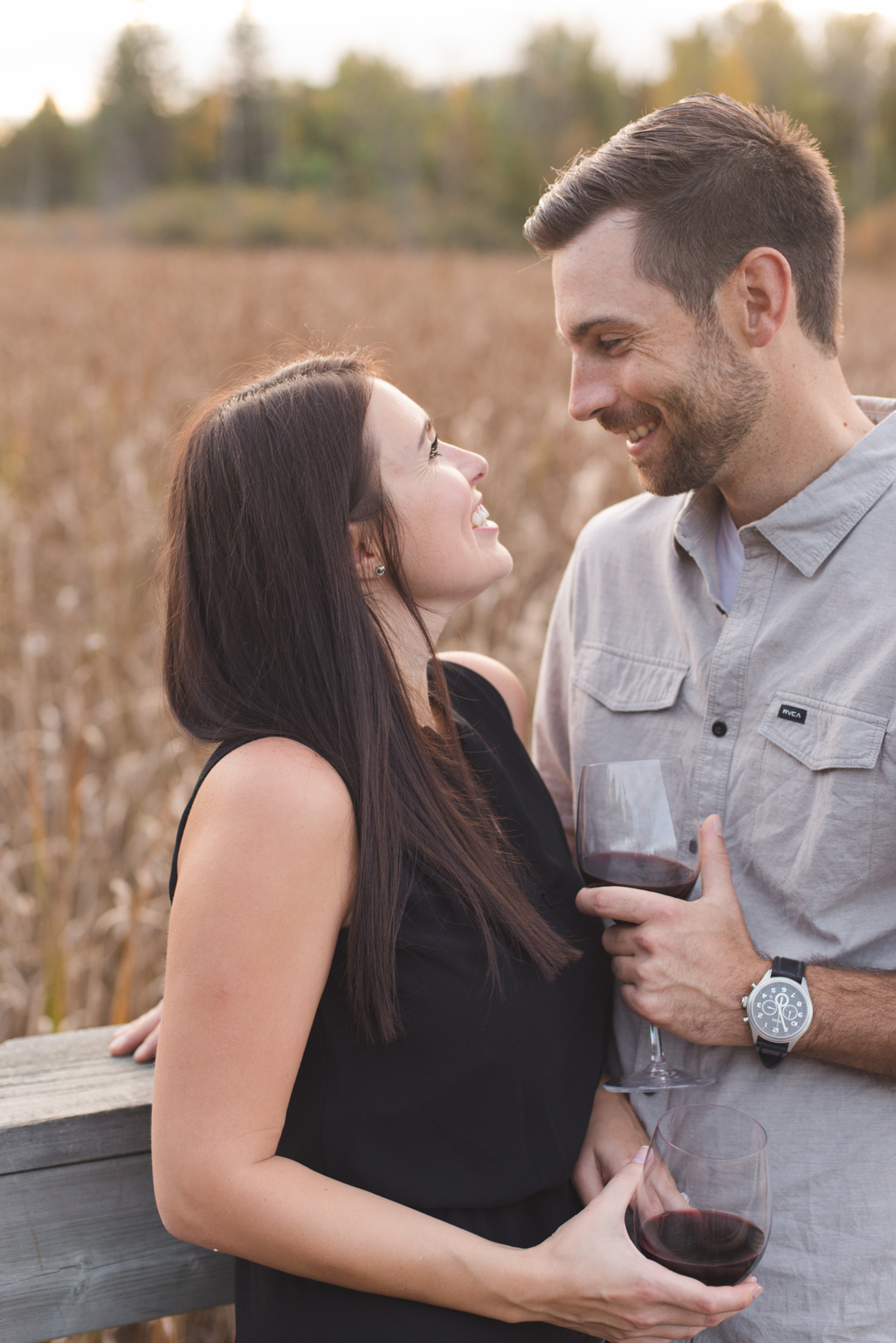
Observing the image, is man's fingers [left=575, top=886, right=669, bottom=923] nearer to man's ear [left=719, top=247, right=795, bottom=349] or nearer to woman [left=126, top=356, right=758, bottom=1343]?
woman [left=126, top=356, right=758, bottom=1343]

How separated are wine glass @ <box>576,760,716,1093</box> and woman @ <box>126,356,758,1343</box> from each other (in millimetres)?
89

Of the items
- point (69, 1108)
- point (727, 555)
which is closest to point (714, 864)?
point (727, 555)

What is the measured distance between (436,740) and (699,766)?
0.41 metres

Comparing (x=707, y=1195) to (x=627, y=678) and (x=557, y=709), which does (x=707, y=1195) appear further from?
(x=557, y=709)

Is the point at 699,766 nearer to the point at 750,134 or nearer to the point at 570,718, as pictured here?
the point at 570,718

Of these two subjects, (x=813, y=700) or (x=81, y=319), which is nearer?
(x=813, y=700)

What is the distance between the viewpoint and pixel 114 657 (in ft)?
12.3

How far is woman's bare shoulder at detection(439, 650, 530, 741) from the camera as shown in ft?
6.07

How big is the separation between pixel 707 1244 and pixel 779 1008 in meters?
0.37

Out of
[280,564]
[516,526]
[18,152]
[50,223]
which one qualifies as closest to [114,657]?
[516,526]

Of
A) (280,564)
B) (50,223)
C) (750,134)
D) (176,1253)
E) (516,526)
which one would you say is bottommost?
(176,1253)

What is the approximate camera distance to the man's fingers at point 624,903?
1.43 metres

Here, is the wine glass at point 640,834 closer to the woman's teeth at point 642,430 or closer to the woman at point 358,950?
the woman at point 358,950

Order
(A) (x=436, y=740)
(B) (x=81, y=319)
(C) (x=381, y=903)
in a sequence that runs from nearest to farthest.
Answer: (C) (x=381, y=903)
(A) (x=436, y=740)
(B) (x=81, y=319)
